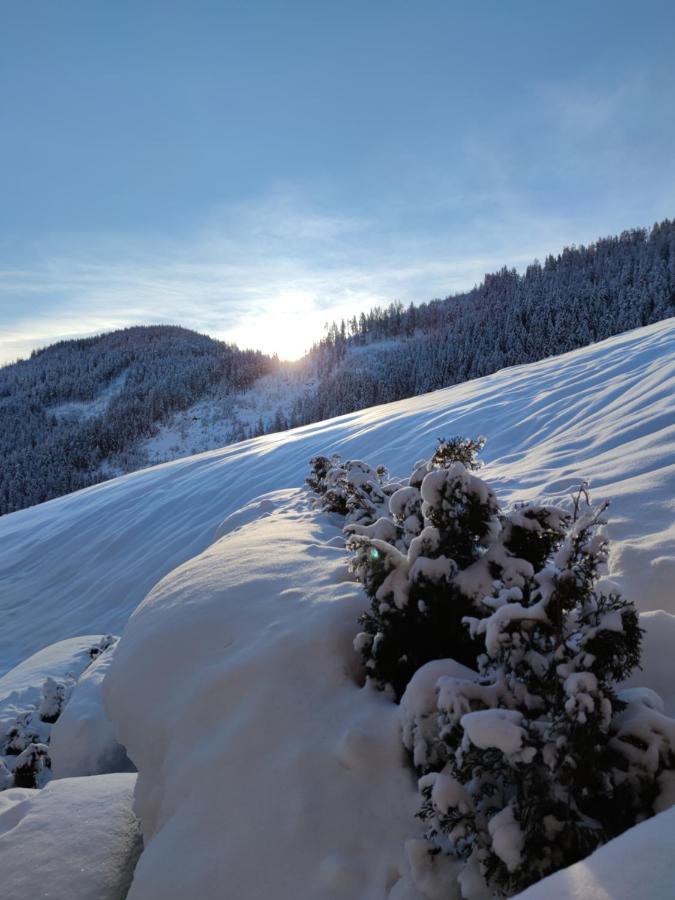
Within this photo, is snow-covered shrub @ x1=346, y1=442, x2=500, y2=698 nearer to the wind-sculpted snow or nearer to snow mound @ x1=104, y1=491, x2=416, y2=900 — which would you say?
snow mound @ x1=104, y1=491, x2=416, y2=900

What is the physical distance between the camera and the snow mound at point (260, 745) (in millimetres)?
1994

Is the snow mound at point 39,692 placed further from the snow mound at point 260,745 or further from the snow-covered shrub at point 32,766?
the snow mound at point 260,745

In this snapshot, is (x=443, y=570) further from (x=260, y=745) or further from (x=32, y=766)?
(x=32, y=766)

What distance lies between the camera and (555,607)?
181 cm

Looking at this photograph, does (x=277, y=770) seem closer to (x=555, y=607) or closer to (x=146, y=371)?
(x=555, y=607)

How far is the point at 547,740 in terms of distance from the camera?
1608 millimetres

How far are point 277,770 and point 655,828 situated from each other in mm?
1502

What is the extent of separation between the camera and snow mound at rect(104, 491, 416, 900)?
1.99 meters

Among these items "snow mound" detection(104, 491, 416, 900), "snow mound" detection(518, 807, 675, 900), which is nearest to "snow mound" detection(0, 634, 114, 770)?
"snow mound" detection(104, 491, 416, 900)

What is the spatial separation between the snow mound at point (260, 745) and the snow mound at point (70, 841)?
0.45 m

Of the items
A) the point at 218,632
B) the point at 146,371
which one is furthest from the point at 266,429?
the point at 218,632

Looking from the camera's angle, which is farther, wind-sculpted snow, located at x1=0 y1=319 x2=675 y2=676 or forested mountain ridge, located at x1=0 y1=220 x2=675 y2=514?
forested mountain ridge, located at x1=0 y1=220 x2=675 y2=514

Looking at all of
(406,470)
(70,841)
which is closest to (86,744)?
(70,841)

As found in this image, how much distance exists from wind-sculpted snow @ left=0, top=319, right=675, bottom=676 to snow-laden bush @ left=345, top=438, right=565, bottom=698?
81 cm
